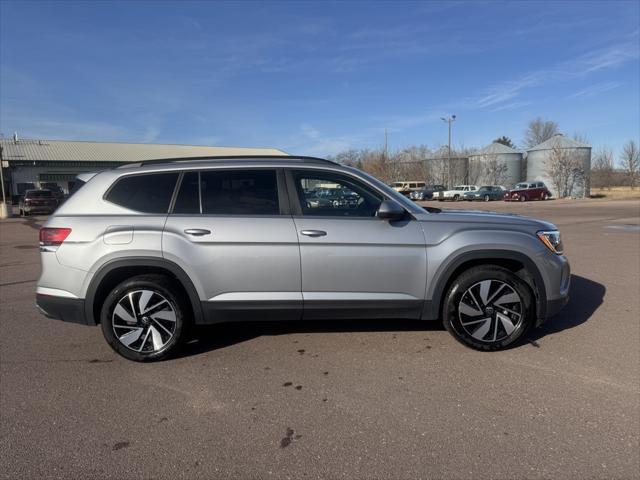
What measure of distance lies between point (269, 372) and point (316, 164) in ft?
6.51

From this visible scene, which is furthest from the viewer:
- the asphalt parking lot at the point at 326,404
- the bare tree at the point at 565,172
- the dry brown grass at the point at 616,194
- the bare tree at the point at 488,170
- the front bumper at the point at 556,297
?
the bare tree at the point at 488,170

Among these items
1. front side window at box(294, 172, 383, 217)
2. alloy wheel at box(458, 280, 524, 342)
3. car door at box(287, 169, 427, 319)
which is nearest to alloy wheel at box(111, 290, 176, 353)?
car door at box(287, 169, 427, 319)

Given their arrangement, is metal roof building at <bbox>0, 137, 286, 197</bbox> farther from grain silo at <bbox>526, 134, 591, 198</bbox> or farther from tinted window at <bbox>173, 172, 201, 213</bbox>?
tinted window at <bbox>173, 172, 201, 213</bbox>

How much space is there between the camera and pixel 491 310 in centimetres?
404

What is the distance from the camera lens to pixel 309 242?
386cm

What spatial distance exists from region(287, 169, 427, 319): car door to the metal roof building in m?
40.2

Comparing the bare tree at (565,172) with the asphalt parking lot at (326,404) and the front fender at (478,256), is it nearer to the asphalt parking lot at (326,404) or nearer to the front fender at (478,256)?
the asphalt parking lot at (326,404)

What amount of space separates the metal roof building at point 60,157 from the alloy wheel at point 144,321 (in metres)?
39.9

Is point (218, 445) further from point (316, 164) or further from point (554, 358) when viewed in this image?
point (554, 358)

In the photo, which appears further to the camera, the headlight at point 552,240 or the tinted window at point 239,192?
the headlight at point 552,240

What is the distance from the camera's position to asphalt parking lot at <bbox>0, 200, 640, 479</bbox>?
259 centimetres

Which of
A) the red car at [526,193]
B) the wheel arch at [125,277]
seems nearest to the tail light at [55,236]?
the wheel arch at [125,277]

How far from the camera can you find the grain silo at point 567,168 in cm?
5081

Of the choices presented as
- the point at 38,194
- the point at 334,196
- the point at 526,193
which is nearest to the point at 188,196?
the point at 334,196
